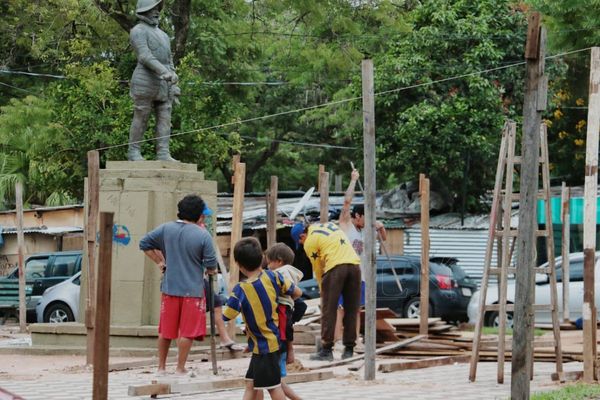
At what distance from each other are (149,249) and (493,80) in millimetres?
19625

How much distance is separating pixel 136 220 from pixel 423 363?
3.95 meters

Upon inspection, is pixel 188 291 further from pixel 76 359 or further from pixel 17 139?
pixel 17 139

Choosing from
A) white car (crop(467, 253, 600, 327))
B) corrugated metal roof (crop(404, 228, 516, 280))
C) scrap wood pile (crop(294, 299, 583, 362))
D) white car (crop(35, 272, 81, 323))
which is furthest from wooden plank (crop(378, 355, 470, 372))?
corrugated metal roof (crop(404, 228, 516, 280))

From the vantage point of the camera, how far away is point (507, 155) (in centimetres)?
1120

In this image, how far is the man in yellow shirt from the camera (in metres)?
13.5

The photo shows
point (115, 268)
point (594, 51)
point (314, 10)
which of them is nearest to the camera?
point (594, 51)

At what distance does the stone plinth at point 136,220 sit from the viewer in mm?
14895

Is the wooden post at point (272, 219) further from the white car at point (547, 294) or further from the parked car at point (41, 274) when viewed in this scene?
the parked car at point (41, 274)

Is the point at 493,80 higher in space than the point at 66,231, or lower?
higher

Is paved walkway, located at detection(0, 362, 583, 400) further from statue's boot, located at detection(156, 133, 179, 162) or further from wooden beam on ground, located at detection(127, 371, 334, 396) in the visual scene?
statue's boot, located at detection(156, 133, 179, 162)

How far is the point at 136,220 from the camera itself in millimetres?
14930

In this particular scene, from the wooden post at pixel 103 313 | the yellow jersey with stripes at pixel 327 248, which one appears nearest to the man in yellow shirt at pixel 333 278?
the yellow jersey with stripes at pixel 327 248

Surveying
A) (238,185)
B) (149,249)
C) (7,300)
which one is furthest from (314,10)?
(149,249)

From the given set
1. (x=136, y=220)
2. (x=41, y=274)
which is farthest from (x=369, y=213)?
(x=41, y=274)
